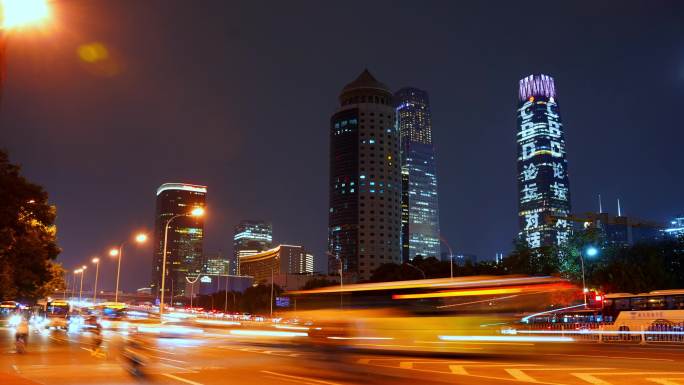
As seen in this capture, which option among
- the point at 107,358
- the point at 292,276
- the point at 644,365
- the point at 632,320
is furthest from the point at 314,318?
the point at 292,276

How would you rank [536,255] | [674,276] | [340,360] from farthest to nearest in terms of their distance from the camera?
[536,255] < [674,276] < [340,360]

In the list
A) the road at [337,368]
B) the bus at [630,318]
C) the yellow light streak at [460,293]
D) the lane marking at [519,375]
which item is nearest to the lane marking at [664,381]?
the road at [337,368]

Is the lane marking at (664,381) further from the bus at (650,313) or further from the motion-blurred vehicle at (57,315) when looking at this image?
the motion-blurred vehicle at (57,315)

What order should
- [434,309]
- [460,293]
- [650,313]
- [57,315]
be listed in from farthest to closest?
[57,315]
[650,313]
[434,309]
[460,293]

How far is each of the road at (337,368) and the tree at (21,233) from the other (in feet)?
44.6

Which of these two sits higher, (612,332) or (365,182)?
(365,182)

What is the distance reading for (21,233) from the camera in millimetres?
38344

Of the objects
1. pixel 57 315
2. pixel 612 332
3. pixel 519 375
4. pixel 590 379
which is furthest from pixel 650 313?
pixel 57 315

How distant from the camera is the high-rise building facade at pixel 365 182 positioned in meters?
180

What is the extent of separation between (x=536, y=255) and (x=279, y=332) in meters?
46.8

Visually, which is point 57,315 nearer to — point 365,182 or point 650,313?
point 650,313

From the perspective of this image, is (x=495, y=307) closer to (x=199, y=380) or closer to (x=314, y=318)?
(x=314, y=318)

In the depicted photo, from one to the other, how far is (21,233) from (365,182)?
147m

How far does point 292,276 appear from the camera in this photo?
132375 millimetres
